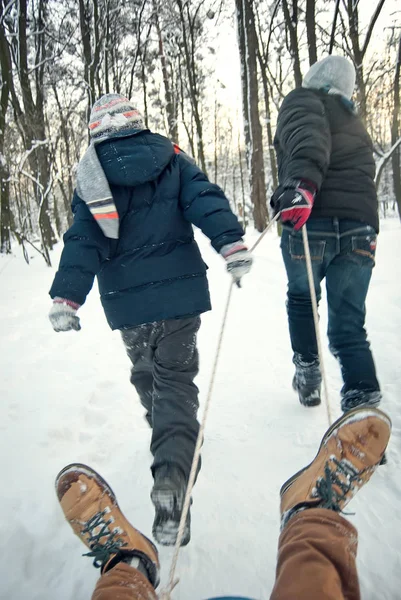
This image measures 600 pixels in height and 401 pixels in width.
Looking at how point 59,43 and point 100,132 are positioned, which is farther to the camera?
point 59,43

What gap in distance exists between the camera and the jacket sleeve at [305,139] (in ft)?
5.84

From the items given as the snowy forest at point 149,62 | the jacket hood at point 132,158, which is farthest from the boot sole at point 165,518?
the snowy forest at point 149,62

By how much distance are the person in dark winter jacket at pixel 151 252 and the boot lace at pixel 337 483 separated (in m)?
0.56

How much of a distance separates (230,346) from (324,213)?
1.74m

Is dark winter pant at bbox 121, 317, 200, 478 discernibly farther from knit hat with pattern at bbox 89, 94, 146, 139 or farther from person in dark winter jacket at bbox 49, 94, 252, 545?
knit hat with pattern at bbox 89, 94, 146, 139

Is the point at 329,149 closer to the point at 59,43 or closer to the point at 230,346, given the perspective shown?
the point at 230,346

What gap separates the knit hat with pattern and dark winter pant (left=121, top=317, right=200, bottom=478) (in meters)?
0.96

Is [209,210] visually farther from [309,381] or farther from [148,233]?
[309,381]

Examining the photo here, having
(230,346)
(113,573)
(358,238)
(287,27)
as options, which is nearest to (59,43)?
(287,27)

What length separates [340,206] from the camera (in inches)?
75.6

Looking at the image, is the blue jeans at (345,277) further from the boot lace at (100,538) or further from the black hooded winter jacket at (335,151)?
the boot lace at (100,538)

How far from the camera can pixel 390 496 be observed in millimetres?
1563

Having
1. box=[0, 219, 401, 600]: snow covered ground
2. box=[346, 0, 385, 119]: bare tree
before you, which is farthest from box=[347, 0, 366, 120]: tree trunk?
box=[0, 219, 401, 600]: snow covered ground

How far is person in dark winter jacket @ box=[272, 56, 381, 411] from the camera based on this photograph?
1.88 meters
